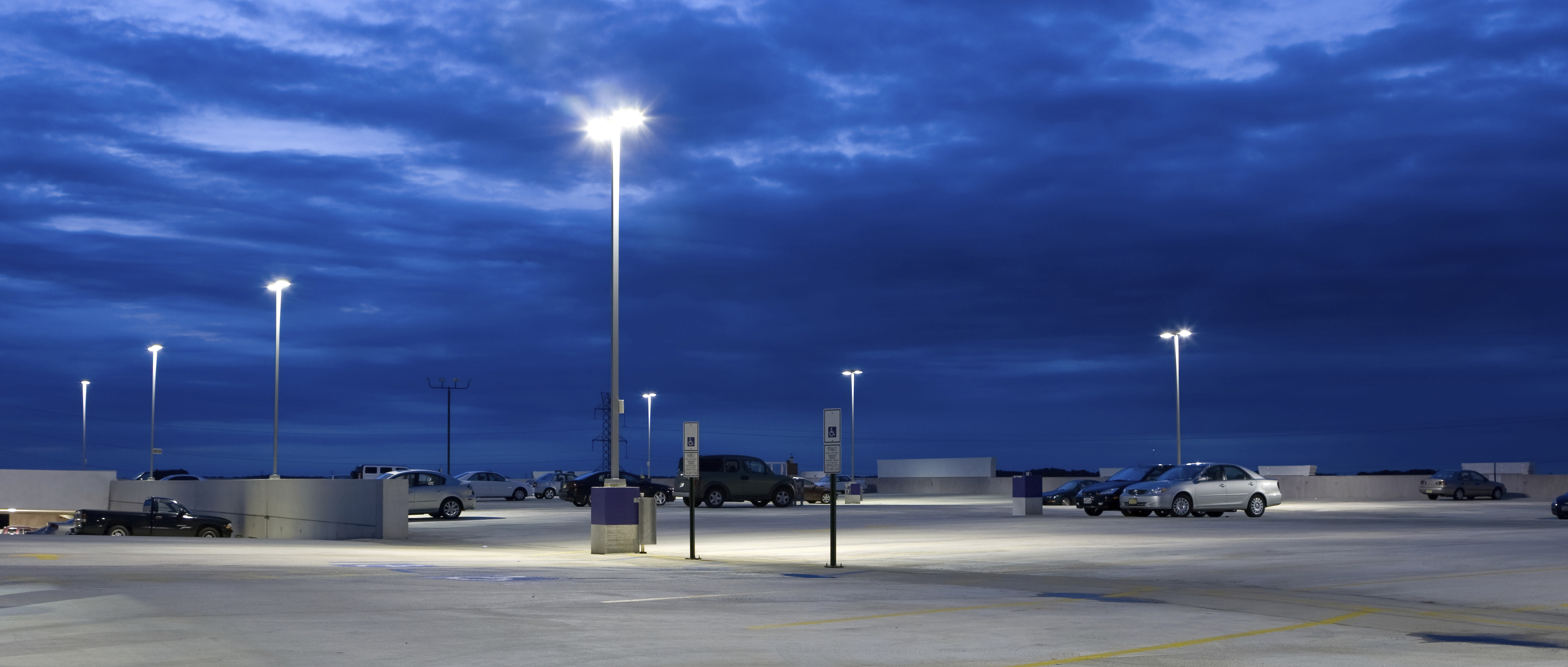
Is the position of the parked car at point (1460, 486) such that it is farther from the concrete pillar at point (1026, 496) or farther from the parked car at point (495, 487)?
the parked car at point (495, 487)

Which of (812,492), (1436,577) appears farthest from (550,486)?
(1436,577)

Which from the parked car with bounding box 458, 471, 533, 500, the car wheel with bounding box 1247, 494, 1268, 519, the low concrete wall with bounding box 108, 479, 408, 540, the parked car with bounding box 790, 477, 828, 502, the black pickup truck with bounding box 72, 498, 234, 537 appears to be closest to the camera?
the low concrete wall with bounding box 108, 479, 408, 540

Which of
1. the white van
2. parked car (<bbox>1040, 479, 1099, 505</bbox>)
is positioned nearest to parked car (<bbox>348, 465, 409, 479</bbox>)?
the white van

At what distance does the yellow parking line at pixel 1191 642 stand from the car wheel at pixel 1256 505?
77.0 ft

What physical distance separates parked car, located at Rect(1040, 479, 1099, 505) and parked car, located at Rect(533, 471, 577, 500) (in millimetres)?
28945

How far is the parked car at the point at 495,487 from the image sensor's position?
62781mm

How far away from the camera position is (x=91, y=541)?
2511 centimetres

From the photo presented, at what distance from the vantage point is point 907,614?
11.8 metres

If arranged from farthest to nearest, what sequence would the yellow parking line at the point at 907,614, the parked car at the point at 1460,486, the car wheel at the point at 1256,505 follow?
the parked car at the point at 1460,486, the car wheel at the point at 1256,505, the yellow parking line at the point at 907,614

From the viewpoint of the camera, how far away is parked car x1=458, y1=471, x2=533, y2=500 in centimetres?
6278

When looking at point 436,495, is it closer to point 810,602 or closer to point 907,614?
point 810,602

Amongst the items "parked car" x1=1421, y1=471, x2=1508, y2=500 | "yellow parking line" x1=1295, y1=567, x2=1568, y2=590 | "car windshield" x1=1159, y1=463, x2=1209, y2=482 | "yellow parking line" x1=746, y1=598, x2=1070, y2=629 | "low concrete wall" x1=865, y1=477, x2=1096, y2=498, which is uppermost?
"car windshield" x1=1159, y1=463, x2=1209, y2=482

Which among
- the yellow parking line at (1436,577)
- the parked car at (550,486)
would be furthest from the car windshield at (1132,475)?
the parked car at (550,486)

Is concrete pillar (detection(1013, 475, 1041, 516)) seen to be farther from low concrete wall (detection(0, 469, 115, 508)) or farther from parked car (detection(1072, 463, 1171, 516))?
low concrete wall (detection(0, 469, 115, 508))
